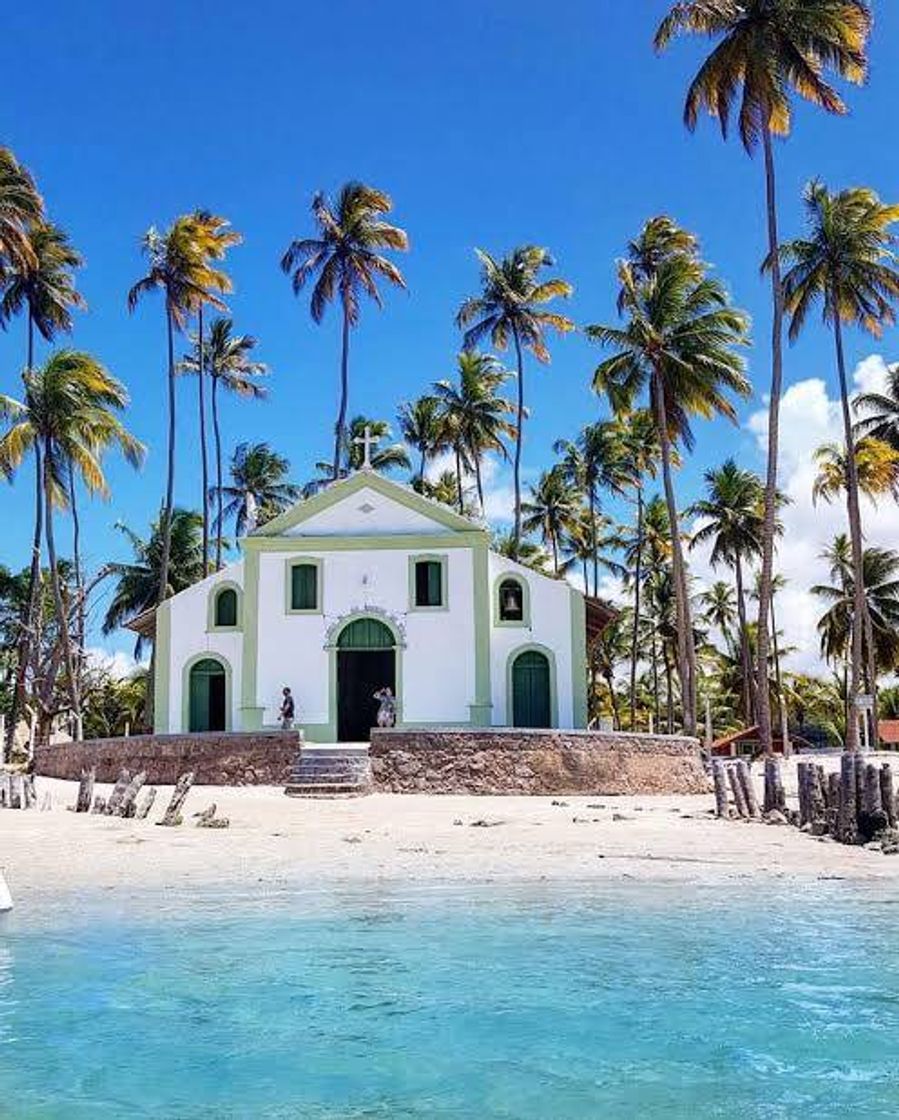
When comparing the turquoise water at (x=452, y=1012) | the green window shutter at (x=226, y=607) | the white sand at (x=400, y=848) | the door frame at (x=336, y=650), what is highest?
the green window shutter at (x=226, y=607)

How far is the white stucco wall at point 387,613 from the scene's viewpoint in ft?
97.3

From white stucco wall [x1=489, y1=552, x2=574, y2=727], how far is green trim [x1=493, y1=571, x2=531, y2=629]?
0.10 feet

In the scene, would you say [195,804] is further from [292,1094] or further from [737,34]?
[737,34]

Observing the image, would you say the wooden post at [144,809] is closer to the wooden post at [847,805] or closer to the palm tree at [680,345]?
the wooden post at [847,805]

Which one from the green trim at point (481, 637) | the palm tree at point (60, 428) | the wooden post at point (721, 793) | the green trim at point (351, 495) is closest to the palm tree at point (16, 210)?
the palm tree at point (60, 428)

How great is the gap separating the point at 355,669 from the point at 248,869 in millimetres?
16345

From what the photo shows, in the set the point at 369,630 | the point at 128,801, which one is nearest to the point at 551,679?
the point at 369,630

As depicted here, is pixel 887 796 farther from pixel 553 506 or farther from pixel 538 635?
pixel 553 506

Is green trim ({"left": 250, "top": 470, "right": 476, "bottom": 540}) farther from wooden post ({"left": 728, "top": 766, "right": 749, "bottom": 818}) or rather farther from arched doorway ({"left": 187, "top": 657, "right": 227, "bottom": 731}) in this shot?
wooden post ({"left": 728, "top": 766, "right": 749, "bottom": 818})

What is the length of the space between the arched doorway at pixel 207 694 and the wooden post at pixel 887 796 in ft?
60.3

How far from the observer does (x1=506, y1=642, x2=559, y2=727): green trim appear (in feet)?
98.1

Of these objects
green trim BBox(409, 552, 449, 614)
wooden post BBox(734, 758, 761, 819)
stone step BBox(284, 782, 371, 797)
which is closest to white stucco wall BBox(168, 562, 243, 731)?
green trim BBox(409, 552, 449, 614)

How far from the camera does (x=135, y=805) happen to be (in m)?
19.8

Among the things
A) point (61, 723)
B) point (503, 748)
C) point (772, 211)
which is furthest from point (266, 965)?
point (61, 723)
